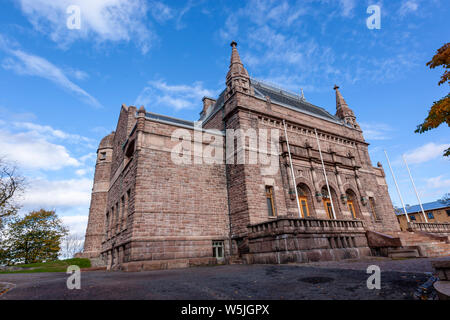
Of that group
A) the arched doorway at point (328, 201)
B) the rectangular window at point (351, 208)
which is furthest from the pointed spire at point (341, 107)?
the arched doorway at point (328, 201)

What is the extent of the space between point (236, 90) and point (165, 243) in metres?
12.3

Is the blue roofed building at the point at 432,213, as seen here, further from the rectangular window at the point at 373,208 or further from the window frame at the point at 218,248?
the window frame at the point at 218,248

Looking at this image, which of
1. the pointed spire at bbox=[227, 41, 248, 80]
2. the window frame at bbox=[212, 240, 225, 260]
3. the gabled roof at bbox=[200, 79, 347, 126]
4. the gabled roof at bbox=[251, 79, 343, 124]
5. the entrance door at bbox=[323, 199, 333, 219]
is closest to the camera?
the window frame at bbox=[212, 240, 225, 260]

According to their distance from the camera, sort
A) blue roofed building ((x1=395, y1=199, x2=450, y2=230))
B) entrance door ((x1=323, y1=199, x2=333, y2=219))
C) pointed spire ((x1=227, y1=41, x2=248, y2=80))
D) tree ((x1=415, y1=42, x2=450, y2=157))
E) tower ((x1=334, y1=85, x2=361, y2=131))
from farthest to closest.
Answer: blue roofed building ((x1=395, y1=199, x2=450, y2=230)) → tower ((x1=334, y1=85, x2=361, y2=131)) → pointed spire ((x1=227, y1=41, x2=248, y2=80)) → entrance door ((x1=323, y1=199, x2=333, y2=219)) → tree ((x1=415, y1=42, x2=450, y2=157))

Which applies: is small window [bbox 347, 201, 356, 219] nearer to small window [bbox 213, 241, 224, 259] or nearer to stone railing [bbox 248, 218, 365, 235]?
stone railing [bbox 248, 218, 365, 235]

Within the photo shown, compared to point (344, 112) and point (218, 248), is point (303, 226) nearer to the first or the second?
point (218, 248)

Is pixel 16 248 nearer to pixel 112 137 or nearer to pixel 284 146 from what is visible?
pixel 112 137

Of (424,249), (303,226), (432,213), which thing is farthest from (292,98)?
(432,213)

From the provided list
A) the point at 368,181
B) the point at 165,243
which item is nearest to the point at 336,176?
the point at 368,181

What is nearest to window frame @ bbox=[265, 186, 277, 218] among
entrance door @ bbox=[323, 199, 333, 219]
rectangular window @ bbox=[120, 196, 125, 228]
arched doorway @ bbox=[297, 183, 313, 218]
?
arched doorway @ bbox=[297, 183, 313, 218]

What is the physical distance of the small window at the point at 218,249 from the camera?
15165 mm

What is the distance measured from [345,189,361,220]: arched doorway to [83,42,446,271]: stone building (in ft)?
0.44

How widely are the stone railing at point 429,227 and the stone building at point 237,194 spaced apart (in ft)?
6.26

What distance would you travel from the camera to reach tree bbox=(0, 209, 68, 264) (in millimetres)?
31656
